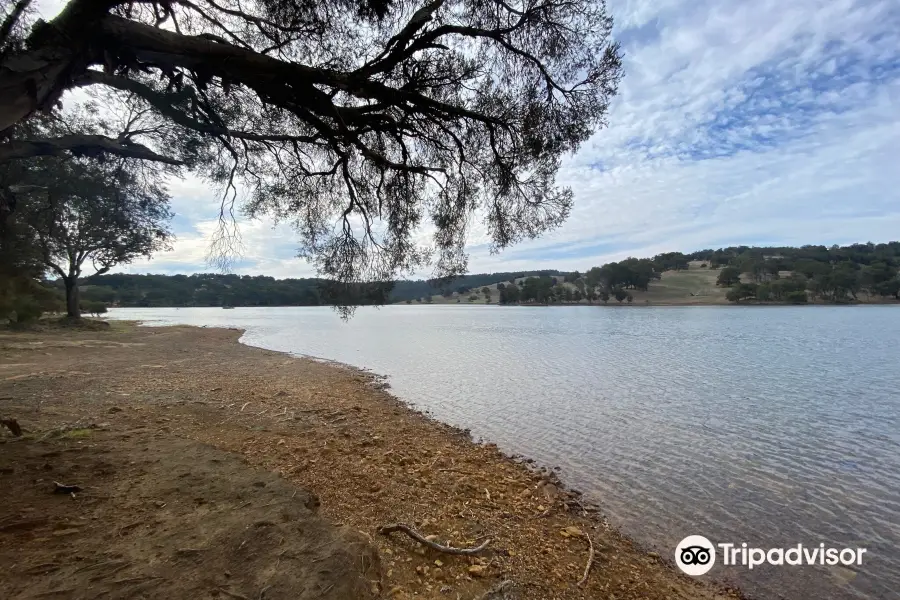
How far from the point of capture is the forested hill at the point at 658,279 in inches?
2911

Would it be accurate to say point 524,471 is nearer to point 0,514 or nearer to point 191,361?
point 0,514

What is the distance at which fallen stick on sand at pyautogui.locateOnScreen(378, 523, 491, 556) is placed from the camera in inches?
133

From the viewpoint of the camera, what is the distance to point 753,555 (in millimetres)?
4660

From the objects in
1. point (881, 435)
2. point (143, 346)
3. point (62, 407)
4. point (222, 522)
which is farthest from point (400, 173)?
point (143, 346)

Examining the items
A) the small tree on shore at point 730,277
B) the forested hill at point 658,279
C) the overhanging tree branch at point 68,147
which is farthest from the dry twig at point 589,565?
the small tree on shore at point 730,277

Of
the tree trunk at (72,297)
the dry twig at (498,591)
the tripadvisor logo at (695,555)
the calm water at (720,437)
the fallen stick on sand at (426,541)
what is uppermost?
the tree trunk at (72,297)

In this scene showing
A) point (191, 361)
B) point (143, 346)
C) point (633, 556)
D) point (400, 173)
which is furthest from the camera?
point (143, 346)

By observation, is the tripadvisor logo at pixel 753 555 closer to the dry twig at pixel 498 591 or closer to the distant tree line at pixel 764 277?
the dry twig at pixel 498 591

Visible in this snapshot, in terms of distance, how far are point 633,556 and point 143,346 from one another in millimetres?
21829

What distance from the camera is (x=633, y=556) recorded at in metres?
4.36

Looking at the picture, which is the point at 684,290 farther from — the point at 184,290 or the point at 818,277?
the point at 184,290

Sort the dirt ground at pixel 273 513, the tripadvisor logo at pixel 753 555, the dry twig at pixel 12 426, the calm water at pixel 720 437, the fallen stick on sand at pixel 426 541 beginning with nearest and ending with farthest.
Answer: the dirt ground at pixel 273 513 → the fallen stick on sand at pixel 426 541 → the dry twig at pixel 12 426 → the tripadvisor logo at pixel 753 555 → the calm water at pixel 720 437

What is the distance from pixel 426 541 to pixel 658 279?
105715 mm

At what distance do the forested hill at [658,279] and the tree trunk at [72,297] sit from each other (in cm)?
3101
